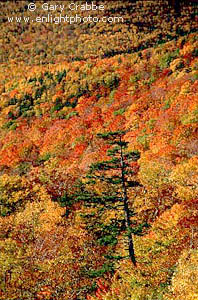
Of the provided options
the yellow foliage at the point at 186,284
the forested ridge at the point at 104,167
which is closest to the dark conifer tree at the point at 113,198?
the forested ridge at the point at 104,167

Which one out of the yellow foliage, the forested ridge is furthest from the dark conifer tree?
the yellow foliage

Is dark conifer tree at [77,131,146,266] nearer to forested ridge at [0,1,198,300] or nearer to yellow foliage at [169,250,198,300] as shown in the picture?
forested ridge at [0,1,198,300]

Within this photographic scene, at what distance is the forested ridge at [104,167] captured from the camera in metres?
31.0

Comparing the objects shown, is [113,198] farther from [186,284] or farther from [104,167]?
[186,284]

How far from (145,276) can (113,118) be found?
287 feet

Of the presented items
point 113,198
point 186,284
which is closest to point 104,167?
point 113,198

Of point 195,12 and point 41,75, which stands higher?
point 195,12

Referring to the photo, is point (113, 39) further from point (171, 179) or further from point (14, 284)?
point (14, 284)

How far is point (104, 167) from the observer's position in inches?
1251

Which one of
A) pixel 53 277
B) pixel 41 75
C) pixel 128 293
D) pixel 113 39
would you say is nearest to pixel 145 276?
pixel 128 293

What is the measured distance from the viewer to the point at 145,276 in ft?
88.6

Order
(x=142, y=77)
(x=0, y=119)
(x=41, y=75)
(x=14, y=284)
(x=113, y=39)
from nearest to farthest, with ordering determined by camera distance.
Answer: (x=14, y=284), (x=142, y=77), (x=0, y=119), (x=41, y=75), (x=113, y=39)

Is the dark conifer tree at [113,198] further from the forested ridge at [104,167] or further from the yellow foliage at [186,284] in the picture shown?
the yellow foliage at [186,284]

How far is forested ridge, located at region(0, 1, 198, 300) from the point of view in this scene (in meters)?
31.0
